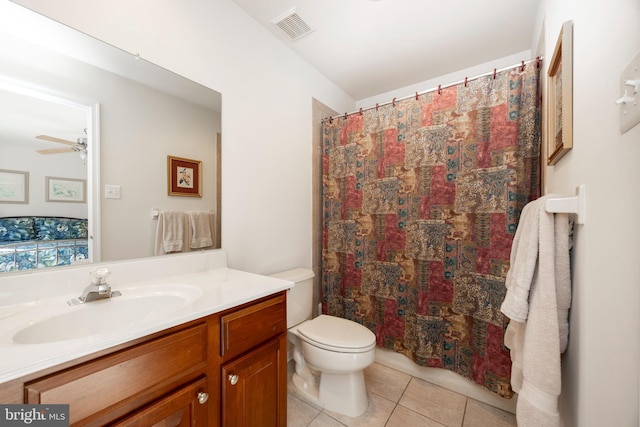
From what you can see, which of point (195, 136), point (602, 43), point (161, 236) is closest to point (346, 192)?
point (195, 136)

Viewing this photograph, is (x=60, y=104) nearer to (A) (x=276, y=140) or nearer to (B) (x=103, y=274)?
(B) (x=103, y=274)

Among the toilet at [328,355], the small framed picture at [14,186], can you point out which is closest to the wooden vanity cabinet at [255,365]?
the toilet at [328,355]

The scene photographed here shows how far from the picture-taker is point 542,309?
698 millimetres

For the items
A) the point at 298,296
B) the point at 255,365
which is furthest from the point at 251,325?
the point at 298,296

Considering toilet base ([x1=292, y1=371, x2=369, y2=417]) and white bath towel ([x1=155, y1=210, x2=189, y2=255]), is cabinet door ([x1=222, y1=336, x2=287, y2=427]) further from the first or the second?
white bath towel ([x1=155, y1=210, x2=189, y2=255])

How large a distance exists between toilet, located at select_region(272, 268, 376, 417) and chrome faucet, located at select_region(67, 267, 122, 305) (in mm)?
938

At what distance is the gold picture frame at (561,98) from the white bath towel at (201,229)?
1533 millimetres

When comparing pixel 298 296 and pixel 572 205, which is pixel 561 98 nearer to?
pixel 572 205

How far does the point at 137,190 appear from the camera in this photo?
3.72 feet

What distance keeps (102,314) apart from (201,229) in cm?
57

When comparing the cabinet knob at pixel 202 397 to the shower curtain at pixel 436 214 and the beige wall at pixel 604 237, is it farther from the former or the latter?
the shower curtain at pixel 436 214

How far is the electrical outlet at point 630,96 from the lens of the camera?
41cm

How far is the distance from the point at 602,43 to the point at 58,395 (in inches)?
57.1

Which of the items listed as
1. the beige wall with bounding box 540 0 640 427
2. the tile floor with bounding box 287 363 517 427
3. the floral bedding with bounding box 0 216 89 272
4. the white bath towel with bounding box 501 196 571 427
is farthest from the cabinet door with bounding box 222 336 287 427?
the beige wall with bounding box 540 0 640 427
